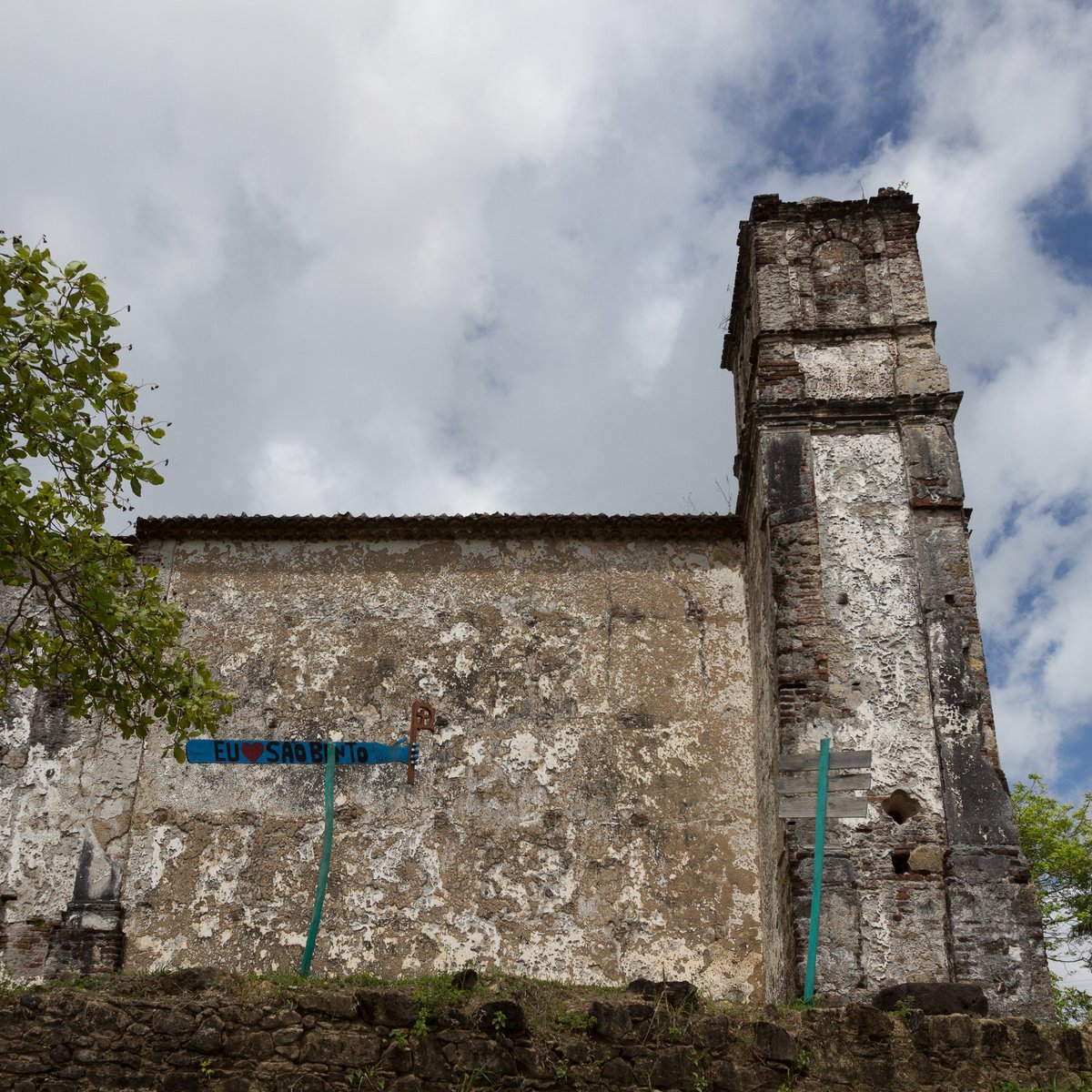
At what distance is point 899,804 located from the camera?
9828 mm

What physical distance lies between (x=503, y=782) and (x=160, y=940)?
3699 millimetres

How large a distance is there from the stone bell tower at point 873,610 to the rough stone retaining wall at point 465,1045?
2525 mm

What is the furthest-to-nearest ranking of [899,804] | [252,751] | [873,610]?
1. [873,610]
2. [899,804]
3. [252,751]

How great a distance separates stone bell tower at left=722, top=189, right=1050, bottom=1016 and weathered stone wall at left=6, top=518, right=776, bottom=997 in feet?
2.62

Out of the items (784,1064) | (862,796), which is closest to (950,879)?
(862,796)

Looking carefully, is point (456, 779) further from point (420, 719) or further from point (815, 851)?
point (815, 851)

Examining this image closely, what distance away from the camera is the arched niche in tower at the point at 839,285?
41.2 feet

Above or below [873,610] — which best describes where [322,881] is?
below

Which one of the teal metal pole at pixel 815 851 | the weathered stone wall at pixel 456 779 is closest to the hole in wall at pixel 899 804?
the weathered stone wall at pixel 456 779

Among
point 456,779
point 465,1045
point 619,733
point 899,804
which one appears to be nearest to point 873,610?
point 899,804

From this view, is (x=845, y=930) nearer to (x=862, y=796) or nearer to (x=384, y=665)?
(x=862, y=796)

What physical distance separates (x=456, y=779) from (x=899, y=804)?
437cm

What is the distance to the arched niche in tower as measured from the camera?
12547 mm

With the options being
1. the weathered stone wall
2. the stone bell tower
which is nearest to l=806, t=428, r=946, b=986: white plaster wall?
the stone bell tower
